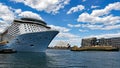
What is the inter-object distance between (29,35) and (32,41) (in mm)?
2572

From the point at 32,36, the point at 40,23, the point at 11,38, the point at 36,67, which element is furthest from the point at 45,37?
the point at 36,67

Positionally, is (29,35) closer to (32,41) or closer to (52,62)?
(32,41)

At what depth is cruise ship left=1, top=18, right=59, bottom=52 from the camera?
259 ft

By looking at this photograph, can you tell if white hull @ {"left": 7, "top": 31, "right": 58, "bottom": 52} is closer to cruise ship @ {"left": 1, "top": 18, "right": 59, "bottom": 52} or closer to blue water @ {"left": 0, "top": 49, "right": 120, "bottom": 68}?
cruise ship @ {"left": 1, "top": 18, "right": 59, "bottom": 52}

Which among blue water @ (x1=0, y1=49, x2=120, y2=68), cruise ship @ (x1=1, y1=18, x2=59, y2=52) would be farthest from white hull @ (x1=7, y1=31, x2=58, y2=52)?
blue water @ (x1=0, y1=49, x2=120, y2=68)

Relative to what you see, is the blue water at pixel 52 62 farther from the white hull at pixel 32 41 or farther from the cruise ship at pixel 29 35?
the cruise ship at pixel 29 35

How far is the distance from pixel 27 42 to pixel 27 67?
45320 mm

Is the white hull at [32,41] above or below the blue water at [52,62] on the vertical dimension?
above

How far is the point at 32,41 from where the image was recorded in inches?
3125

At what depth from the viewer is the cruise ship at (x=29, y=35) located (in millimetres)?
79062

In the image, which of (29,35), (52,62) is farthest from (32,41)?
(52,62)

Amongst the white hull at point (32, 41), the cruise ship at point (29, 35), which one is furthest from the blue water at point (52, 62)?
the cruise ship at point (29, 35)

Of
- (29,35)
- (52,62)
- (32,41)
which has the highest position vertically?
(29,35)

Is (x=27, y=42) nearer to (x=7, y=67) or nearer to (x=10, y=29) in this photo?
(x=10, y=29)
